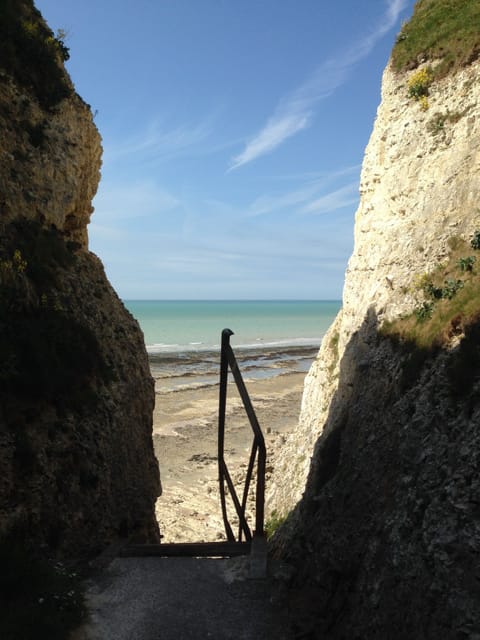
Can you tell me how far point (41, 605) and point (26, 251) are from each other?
7.83m

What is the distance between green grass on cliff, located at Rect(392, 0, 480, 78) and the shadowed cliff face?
37.0ft

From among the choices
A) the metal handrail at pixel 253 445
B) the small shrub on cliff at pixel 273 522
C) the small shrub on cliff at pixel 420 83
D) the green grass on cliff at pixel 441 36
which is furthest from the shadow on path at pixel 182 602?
the green grass on cliff at pixel 441 36

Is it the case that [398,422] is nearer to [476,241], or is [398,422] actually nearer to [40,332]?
[476,241]

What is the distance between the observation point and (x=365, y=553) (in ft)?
23.4

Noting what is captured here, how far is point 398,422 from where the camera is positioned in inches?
339

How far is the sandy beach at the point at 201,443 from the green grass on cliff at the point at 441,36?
55.3 ft

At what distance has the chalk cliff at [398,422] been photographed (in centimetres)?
573

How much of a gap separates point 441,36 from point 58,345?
15.0m

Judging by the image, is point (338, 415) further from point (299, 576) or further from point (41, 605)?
point (41, 605)

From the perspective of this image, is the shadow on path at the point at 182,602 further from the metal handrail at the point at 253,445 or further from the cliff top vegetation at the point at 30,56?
the cliff top vegetation at the point at 30,56

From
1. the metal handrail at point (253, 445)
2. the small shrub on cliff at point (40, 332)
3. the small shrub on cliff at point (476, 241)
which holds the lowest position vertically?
the metal handrail at point (253, 445)

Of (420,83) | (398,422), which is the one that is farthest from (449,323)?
(420,83)

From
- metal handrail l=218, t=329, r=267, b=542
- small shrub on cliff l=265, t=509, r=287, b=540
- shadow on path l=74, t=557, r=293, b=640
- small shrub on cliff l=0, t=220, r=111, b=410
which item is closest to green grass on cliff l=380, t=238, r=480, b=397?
metal handrail l=218, t=329, r=267, b=542

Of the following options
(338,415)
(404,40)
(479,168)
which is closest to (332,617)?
(338,415)
